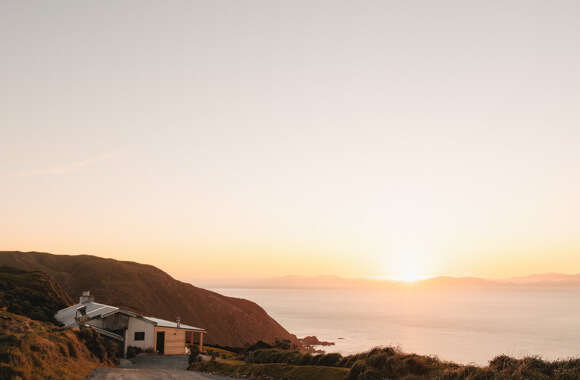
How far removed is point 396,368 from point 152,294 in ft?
370

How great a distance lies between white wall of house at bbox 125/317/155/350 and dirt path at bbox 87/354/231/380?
208 cm

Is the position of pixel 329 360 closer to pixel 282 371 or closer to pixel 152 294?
pixel 282 371

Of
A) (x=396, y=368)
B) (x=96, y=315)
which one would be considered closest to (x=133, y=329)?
(x=96, y=315)

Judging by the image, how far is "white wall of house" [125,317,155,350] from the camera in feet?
184

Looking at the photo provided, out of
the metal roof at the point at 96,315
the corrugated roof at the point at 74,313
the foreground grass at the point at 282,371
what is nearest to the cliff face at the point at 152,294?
the corrugated roof at the point at 74,313

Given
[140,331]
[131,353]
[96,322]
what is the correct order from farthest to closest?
[140,331]
[96,322]
[131,353]

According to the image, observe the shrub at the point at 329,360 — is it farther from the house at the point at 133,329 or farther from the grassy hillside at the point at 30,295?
the grassy hillside at the point at 30,295

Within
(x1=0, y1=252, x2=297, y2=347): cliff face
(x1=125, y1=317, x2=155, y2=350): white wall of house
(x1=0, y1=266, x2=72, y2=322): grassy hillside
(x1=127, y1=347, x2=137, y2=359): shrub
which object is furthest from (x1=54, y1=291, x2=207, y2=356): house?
(x1=0, y1=252, x2=297, y2=347): cliff face

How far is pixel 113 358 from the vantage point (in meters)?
46.1

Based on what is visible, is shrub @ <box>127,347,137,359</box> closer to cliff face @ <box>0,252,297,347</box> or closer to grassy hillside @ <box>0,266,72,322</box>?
grassy hillside @ <box>0,266,72,322</box>

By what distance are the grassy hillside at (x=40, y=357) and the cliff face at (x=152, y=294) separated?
257 feet

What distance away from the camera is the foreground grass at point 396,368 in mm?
19000

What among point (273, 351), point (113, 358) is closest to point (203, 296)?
point (113, 358)

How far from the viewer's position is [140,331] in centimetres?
5681
